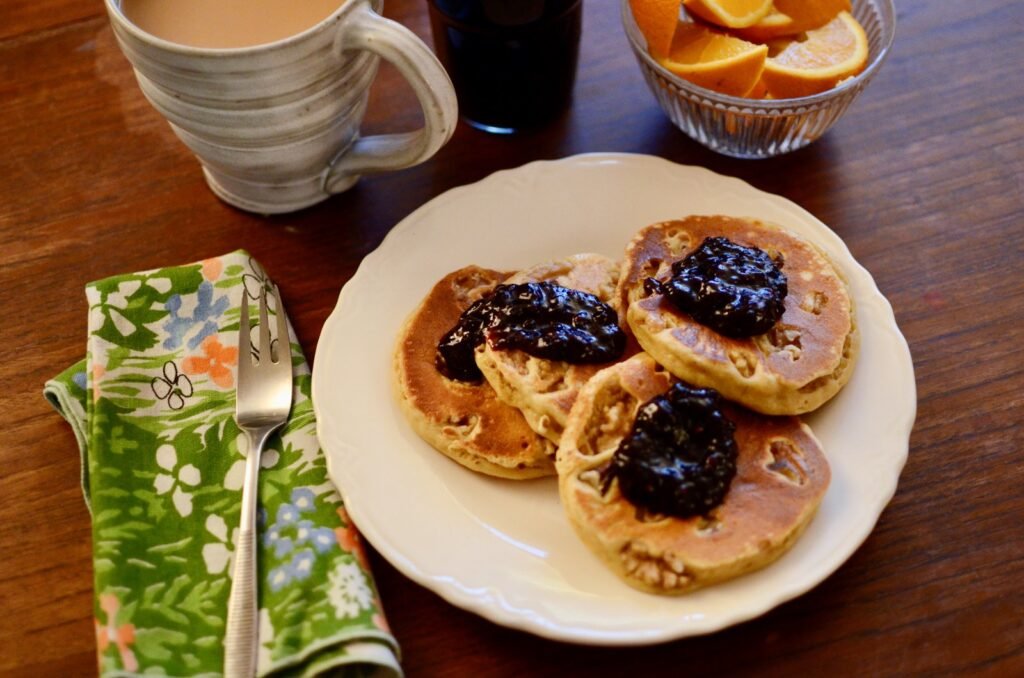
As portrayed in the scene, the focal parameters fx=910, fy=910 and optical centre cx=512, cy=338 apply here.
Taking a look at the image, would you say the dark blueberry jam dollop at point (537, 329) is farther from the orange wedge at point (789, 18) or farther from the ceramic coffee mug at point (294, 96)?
the orange wedge at point (789, 18)

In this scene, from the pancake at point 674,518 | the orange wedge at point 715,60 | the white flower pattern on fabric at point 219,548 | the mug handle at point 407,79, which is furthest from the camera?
the orange wedge at point 715,60

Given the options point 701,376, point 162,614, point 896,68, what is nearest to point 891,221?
point 896,68

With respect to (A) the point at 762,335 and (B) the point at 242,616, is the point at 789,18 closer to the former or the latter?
(A) the point at 762,335

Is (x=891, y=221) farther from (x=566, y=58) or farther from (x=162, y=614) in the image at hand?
(x=162, y=614)

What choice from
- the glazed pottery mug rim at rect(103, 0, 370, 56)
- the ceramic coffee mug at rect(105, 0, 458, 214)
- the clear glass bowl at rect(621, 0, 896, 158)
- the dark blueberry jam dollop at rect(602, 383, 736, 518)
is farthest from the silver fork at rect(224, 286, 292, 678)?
the clear glass bowl at rect(621, 0, 896, 158)

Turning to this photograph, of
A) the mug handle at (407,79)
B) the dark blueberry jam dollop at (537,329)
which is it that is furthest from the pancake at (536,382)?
the mug handle at (407,79)

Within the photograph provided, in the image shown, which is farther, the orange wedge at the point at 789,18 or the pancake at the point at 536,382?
the orange wedge at the point at 789,18

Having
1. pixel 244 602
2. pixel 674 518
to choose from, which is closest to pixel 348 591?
pixel 244 602
